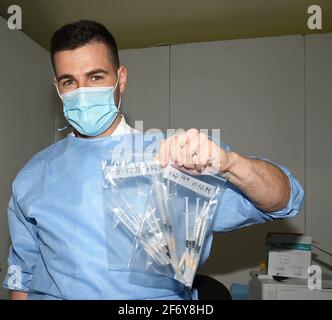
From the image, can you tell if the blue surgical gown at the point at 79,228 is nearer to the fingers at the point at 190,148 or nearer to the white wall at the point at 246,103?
the fingers at the point at 190,148

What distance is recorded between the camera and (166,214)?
0.60 metres

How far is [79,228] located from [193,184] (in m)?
0.31

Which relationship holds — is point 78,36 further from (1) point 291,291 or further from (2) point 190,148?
(1) point 291,291

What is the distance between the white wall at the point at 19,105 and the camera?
152 cm

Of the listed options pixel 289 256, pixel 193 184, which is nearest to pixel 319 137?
pixel 289 256

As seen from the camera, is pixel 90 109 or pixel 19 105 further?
pixel 19 105

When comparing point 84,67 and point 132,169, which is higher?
point 84,67

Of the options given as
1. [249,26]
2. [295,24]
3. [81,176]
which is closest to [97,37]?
[81,176]

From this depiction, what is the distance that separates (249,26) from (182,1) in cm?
49

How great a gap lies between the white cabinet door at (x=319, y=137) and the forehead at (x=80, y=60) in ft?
5.05

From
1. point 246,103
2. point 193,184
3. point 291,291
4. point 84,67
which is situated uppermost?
point 246,103

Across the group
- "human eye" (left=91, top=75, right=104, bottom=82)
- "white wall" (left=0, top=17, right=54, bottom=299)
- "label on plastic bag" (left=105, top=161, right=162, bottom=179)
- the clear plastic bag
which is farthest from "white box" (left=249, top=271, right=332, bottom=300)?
"white wall" (left=0, top=17, right=54, bottom=299)

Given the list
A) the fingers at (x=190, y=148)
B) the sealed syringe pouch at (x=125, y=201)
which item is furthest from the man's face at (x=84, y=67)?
the fingers at (x=190, y=148)

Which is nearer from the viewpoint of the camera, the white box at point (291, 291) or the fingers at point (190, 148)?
the fingers at point (190, 148)
